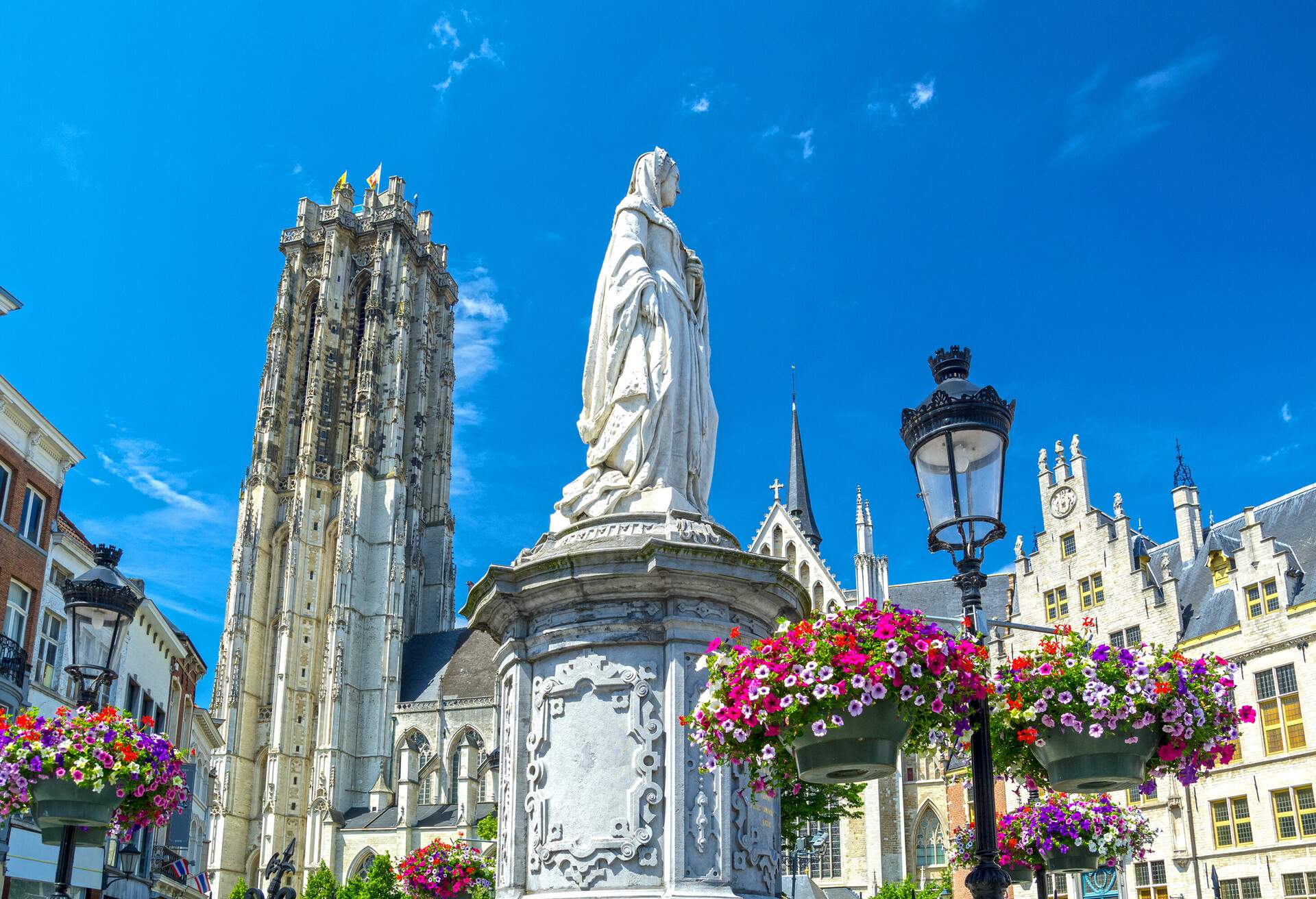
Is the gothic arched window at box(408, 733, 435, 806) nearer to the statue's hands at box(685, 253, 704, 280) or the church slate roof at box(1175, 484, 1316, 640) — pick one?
the church slate roof at box(1175, 484, 1316, 640)

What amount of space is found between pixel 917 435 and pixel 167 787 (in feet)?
18.8

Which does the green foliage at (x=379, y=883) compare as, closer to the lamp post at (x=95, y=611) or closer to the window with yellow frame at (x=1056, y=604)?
the window with yellow frame at (x=1056, y=604)

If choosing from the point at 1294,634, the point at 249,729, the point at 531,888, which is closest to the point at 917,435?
the point at 531,888

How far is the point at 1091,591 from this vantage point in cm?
3450

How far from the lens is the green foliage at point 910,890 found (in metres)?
38.6

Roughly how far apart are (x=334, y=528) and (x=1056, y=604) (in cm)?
4877

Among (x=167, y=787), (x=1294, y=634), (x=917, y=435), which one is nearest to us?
(x=917, y=435)

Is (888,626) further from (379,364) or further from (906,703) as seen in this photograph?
(379,364)

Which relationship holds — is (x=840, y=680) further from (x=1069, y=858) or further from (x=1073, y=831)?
(x=1069, y=858)

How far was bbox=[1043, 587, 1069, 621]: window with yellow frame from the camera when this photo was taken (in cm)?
3528

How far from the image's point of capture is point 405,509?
75.7 meters

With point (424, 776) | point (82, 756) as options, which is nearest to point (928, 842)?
point (424, 776)

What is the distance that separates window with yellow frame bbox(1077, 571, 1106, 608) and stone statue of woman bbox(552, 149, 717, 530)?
28.6 metres

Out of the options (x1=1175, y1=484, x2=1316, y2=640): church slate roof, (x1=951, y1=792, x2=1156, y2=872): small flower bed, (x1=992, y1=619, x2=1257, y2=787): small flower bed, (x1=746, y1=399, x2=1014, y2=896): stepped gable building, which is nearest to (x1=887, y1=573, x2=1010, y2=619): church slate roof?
(x1=746, y1=399, x2=1014, y2=896): stepped gable building
